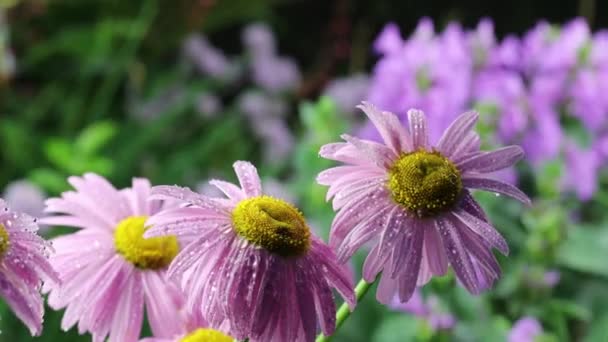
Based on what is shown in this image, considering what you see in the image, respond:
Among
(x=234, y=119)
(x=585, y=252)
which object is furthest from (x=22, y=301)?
(x=234, y=119)

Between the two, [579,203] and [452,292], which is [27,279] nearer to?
[452,292]

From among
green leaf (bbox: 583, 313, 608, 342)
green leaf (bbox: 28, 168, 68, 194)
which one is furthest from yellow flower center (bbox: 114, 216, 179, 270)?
green leaf (bbox: 28, 168, 68, 194)

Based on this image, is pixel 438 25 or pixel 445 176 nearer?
pixel 445 176

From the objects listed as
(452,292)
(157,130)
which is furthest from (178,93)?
(452,292)

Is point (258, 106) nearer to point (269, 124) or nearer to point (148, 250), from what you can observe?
point (269, 124)

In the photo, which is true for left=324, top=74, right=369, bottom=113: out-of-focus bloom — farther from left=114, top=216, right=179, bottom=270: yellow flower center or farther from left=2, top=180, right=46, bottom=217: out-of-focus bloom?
left=114, top=216, right=179, bottom=270: yellow flower center

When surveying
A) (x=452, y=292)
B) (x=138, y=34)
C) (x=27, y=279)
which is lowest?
(x=452, y=292)
